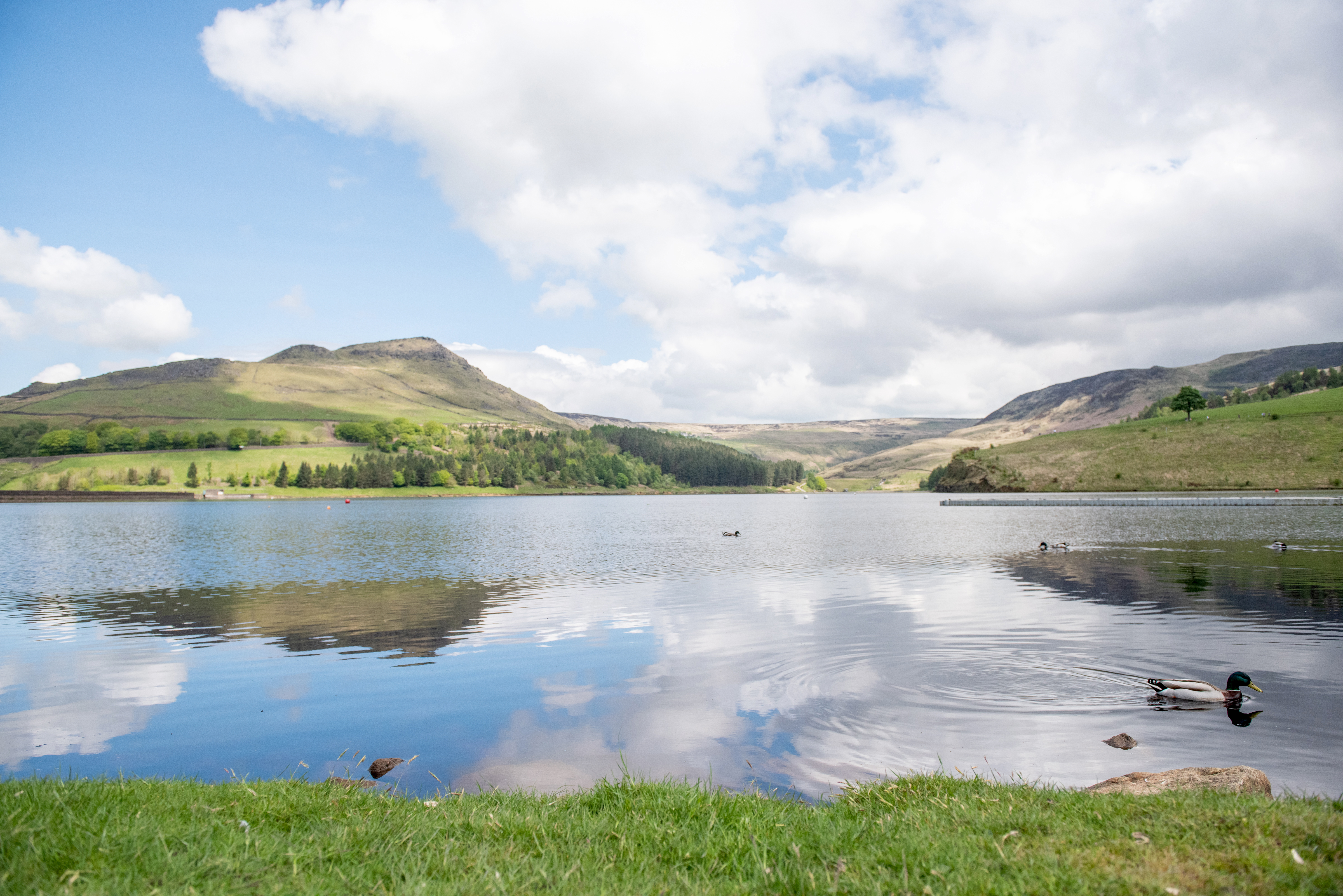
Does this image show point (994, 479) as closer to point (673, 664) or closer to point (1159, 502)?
point (1159, 502)

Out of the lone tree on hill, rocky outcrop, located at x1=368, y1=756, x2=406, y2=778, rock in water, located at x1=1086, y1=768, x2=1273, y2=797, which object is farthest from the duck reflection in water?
the lone tree on hill

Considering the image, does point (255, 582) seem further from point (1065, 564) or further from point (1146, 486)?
point (1146, 486)

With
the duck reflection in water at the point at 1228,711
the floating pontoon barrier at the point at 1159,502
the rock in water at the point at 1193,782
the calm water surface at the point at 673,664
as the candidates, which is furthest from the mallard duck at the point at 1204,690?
the floating pontoon barrier at the point at 1159,502

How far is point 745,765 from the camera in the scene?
1291 centimetres

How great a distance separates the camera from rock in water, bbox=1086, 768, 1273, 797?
32.0 feet

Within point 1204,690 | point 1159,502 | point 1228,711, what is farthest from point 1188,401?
point 1228,711

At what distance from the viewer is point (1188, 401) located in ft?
622

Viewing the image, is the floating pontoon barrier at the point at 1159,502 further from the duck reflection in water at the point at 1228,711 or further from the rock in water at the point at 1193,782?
the rock in water at the point at 1193,782

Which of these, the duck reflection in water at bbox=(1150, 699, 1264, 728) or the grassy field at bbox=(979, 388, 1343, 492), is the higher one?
the grassy field at bbox=(979, 388, 1343, 492)

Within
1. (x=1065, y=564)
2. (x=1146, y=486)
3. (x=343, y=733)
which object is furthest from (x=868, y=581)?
(x=1146, y=486)

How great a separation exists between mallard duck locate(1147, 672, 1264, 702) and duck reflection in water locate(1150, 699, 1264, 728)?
0.19 meters

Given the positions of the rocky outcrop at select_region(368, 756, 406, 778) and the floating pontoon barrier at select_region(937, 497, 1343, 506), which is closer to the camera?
the rocky outcrop at select_region(368, 756, 406, 778)

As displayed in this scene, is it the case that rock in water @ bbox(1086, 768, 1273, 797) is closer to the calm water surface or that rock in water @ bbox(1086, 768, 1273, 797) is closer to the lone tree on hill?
the calm water surface

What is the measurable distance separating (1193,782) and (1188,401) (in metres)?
224
